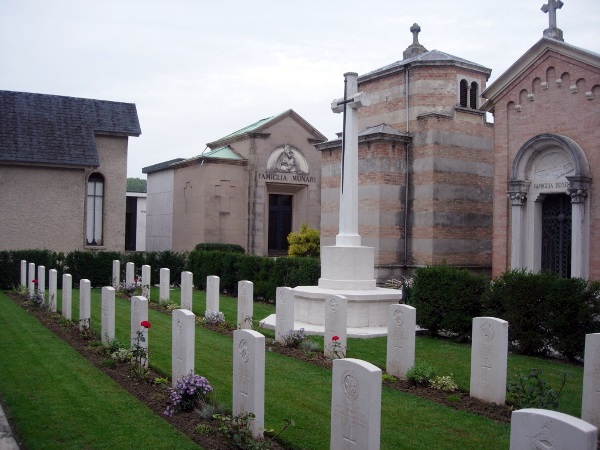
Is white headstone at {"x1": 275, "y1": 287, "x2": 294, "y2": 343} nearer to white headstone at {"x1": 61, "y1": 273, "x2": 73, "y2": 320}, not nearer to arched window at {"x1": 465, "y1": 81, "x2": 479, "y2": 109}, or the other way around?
white headstone at {"x1": 61, "y1": 273, "x2": 73, "y2": 320}

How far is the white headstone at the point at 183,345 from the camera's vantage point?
807cm

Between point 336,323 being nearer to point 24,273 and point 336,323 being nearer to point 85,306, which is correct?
point 85,306

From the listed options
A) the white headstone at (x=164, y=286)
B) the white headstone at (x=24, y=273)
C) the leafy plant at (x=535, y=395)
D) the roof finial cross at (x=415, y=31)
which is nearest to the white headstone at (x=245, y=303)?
the white headstone at (x=164, y=286)

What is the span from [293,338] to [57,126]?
56.2 ft

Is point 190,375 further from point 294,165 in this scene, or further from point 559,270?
point 294,165

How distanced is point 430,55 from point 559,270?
9569mm

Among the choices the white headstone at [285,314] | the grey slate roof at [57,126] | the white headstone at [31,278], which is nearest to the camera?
the white headstone at [285,314]

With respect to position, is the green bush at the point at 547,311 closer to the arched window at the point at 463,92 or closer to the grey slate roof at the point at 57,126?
the arched window at the point at 463,92

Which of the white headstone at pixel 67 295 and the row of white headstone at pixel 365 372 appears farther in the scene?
the white headstone at pixel 67 295

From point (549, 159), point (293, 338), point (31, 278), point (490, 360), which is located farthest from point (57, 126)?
point (490, 360)

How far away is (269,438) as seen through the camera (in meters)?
6.61

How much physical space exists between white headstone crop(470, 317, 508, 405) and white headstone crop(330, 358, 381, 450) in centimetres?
341

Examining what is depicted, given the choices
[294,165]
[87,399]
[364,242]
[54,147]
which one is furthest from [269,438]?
[294,165]

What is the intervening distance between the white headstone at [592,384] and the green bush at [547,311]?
3375 mm
